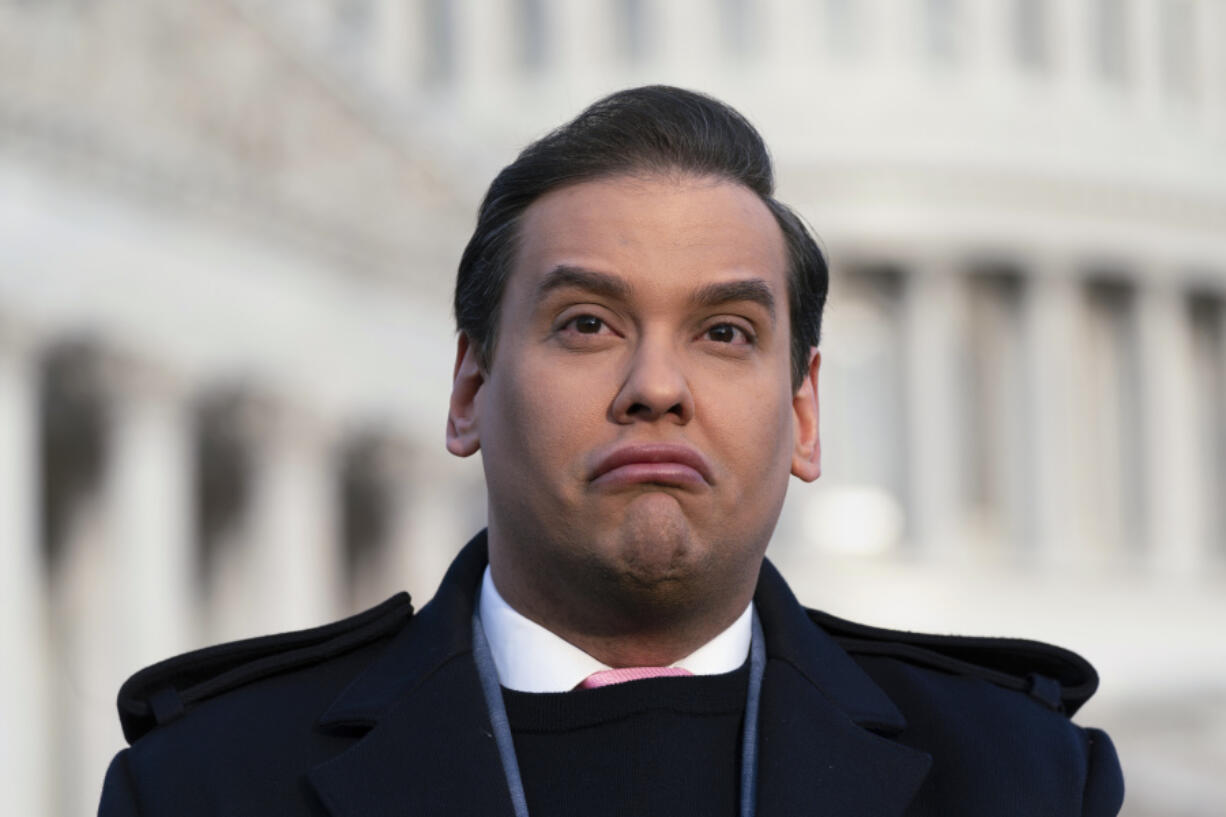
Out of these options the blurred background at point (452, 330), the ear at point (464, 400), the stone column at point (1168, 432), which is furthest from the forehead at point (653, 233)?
the stone column at point (1168, 432)

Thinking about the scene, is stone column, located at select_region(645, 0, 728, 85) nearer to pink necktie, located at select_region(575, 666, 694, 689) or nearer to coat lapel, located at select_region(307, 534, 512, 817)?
coat lapel, located at select_region(307, 534, 512, 817)

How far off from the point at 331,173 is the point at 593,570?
32.7 meters

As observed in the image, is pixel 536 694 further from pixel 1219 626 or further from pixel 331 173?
pixel 1219 626

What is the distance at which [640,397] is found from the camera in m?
4.45

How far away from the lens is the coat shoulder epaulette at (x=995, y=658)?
16.7 feet

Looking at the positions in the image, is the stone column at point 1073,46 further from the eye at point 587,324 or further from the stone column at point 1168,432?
the eye at point 587,324

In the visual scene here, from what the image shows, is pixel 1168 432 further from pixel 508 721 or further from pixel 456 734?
pixel 456 734

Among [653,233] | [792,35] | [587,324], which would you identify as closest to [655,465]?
[587,324]

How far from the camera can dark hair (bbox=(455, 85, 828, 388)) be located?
479cm

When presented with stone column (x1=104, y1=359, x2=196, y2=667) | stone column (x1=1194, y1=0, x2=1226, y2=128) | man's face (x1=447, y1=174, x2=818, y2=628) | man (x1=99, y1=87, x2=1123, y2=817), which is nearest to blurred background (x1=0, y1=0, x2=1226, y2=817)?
stone column (x1=104, y1=359, x2=196, y2=667)

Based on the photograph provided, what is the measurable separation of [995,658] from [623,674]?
3.01 feet

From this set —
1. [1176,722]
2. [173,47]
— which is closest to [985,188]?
[1176,722]

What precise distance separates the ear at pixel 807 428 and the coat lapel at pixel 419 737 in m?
0.72

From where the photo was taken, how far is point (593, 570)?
452 cm
